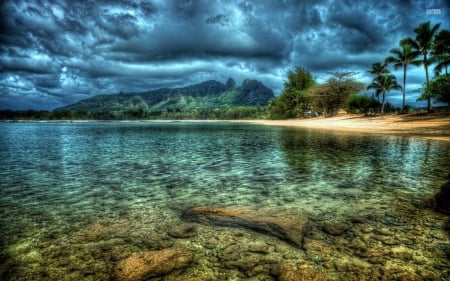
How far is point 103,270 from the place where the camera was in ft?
16.2

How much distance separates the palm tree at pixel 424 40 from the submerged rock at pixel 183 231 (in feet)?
203

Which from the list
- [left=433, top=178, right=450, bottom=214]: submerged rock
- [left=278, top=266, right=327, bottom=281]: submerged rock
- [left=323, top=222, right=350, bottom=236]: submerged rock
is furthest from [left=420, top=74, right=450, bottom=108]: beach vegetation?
[left=278, top=266, right=327, bottom=281]: submerged rock

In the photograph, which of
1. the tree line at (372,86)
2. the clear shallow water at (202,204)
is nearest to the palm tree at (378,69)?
the tree line at (372,86)

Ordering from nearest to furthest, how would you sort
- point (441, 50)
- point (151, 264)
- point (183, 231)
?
point (151, 264)
point (183, 231)
point (441, 50)

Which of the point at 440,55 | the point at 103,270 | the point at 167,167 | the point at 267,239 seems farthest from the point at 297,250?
the point at 440,55

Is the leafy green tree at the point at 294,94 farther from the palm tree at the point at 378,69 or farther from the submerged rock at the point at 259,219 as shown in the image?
the submerged rock at the point at 259,219

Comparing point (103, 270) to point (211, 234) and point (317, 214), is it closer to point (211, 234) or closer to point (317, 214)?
point (211, 234)

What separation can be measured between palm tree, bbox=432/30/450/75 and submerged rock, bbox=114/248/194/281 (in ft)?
198

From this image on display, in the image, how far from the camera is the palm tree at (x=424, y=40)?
5328 centimetres

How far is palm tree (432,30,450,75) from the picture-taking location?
48.0 meters

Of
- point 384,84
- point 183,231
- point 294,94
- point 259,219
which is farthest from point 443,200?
point 294,94

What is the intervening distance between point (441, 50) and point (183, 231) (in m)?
63.2

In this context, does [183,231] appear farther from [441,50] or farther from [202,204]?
[441,50]

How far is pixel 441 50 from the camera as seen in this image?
49.6 m
